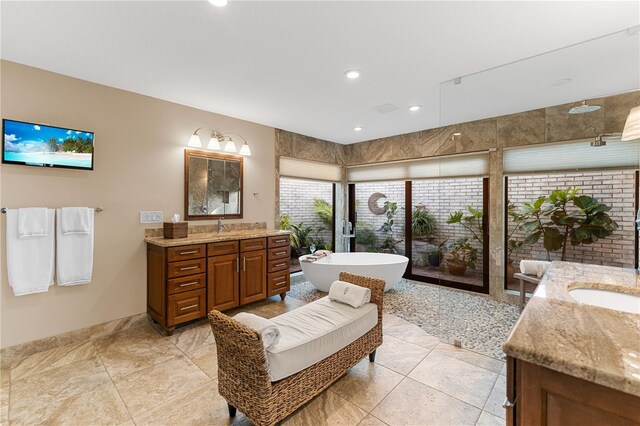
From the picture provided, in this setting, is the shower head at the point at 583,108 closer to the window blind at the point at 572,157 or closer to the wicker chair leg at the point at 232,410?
the window blind at the point at 572,157

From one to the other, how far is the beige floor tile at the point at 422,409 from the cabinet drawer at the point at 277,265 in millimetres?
2208

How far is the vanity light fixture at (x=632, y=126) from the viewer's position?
6.82ft

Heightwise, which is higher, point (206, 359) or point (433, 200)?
point (433, 200)

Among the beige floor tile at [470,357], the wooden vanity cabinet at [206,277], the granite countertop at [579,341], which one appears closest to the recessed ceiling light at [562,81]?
the granite countertop at [579,341]

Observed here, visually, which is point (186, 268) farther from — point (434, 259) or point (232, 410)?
point (434, 259)

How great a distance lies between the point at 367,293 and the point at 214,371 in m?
1.41

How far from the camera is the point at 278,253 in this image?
3941 mm

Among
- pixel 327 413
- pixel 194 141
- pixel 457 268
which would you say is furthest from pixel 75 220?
pixel 457 268

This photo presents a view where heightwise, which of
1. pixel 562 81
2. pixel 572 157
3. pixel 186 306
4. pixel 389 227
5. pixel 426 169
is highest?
pixel 562 81

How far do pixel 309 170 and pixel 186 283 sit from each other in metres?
2.95

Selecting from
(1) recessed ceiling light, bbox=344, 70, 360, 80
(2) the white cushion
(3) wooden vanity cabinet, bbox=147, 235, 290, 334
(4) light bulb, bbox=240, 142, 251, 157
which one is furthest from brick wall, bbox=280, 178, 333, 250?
(2) the white cushion

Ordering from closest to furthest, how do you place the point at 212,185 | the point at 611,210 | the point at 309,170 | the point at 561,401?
the point at 561,401
the point at 611,210
the point at 212,185
the point at 309,170

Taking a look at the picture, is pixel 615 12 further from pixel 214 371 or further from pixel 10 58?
pixel 10 58

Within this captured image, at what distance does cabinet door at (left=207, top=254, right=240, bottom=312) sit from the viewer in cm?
320
